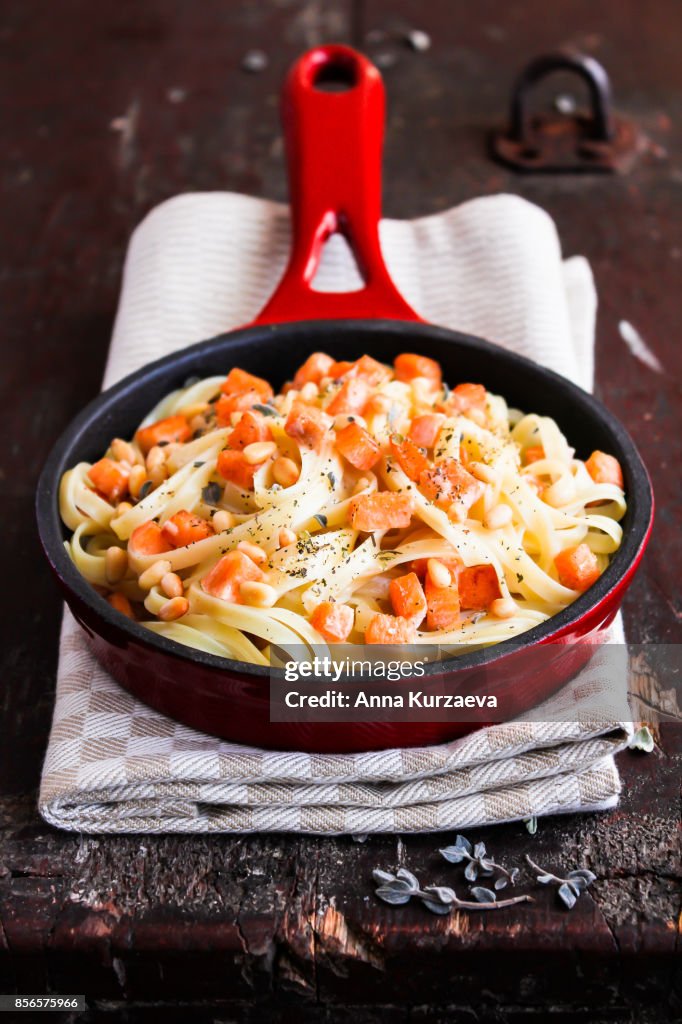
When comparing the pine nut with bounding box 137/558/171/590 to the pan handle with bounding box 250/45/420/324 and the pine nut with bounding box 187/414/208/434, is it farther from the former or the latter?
the pan handle with bounding box 250/45/420/324

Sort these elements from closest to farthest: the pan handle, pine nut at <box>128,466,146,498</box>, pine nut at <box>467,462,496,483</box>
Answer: pine nut at <box>467,462,496,483</box>
pine nut at <box>128,466,146,498</box>
the pan handle

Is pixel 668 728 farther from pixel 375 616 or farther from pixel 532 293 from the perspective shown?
pixel 532 293

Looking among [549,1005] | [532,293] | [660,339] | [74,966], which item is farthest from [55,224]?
[549,1005]

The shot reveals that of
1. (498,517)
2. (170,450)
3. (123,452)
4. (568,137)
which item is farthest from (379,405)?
(568,137)

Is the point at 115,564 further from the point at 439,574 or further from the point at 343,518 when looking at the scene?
the point at 439,574

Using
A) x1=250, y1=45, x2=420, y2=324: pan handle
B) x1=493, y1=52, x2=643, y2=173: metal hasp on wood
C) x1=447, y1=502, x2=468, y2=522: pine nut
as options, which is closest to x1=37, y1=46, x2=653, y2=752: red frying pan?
x1=250, y1=45, x2=420, y2=324: pan handle

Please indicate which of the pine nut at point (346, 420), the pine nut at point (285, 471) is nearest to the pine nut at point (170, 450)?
the pine nut at point (285, 471)

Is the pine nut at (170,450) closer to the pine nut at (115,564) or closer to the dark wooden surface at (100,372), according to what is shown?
the pine nut at (115,564)
